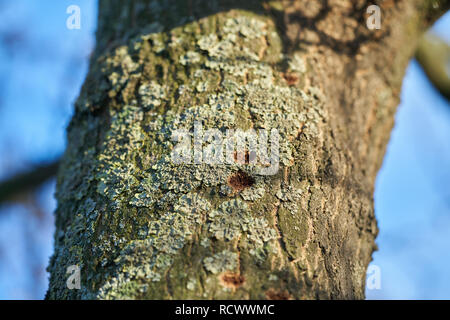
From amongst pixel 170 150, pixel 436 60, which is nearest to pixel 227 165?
pixel 170 150

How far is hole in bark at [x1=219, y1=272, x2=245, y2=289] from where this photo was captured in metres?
1.16

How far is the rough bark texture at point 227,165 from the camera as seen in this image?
121 centimetres

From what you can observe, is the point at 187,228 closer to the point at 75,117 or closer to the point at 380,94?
the point at 75,117

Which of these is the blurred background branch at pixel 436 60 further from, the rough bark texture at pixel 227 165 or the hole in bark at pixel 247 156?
the hole in bark at pixel 247 156

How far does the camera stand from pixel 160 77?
161 cm

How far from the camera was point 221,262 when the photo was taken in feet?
3.89

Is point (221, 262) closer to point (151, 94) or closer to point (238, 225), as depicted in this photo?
point (238, 225)

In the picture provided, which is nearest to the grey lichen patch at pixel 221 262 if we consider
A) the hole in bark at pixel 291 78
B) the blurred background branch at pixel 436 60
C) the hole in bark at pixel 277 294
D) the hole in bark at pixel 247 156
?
the hole in bark at pixel 277 294

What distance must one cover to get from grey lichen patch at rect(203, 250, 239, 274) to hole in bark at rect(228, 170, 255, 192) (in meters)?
0.22

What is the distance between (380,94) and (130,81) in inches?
45.5

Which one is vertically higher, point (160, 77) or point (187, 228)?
point (160, 77)

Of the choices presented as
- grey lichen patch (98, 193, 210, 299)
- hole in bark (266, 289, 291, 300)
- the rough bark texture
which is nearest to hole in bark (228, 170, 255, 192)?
the rough bark texture
